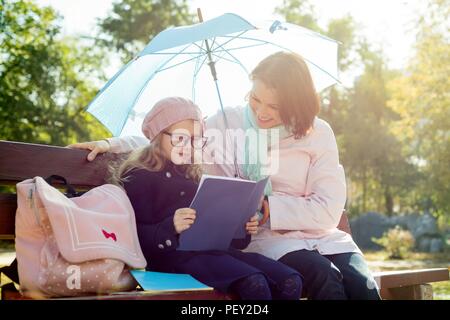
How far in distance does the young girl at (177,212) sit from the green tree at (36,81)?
18744 millimetres

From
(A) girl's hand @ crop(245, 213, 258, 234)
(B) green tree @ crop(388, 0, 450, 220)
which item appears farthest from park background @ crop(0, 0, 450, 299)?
(A) girl's hand @ crop(245, 213, 258, 234)

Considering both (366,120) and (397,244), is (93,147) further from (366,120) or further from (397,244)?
(366,120)

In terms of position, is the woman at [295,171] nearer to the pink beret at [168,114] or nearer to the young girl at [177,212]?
the young girl at [177,212]

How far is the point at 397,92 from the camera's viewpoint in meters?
17.7

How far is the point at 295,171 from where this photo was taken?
3.59 meters

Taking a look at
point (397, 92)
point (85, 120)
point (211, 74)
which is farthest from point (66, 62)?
point (211, 74)

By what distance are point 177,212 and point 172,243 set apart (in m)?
0.17

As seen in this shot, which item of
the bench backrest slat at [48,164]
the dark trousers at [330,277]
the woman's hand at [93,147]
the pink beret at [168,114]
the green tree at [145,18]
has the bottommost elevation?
the dark trousers at [330,277]

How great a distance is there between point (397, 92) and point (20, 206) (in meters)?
16.2

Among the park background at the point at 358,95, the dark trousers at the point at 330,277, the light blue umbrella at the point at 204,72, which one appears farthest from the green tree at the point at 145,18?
the dark trousers at the point at 330,277

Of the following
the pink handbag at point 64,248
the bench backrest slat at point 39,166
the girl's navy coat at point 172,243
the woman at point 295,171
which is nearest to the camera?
the pink handbag at point 64,248

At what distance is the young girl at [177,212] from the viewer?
283 cm

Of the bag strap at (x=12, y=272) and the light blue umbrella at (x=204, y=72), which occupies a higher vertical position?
the light blue umbrella at (x=204, y=72)
